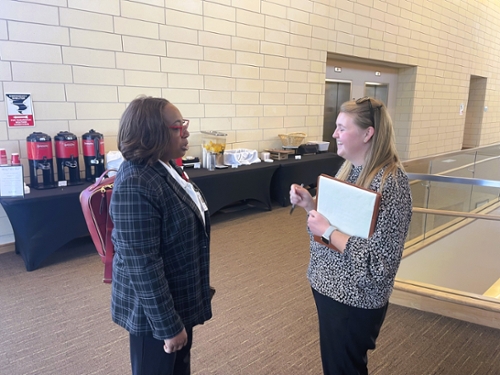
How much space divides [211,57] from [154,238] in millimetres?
4171

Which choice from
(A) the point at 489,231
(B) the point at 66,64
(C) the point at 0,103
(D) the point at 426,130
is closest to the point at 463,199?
(A) the point at 489,231

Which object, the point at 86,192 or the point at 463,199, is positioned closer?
the point at 86,192

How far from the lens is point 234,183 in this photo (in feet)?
15.2

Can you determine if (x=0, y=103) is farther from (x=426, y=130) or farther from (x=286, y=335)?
(x=426, y=130)

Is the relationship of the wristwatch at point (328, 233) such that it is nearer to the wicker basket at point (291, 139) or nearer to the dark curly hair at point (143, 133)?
the dark curly hair at point (143, 133)

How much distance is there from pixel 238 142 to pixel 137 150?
428 cm

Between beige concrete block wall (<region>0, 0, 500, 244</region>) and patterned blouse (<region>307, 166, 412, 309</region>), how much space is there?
3444mm

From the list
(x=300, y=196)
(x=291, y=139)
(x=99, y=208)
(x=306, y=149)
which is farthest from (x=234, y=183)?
(x=300, y=196)

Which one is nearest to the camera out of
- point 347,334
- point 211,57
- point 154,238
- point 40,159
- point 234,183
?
point 154,238

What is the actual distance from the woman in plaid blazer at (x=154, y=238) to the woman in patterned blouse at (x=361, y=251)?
0.48 m

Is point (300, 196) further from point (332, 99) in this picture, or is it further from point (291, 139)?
point (332, 99)

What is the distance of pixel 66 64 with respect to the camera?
3742 mm

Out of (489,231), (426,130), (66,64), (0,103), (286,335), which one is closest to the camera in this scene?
(286,335)

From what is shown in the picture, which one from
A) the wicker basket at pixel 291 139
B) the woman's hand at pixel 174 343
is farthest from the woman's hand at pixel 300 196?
the wicker basket at pixel 291 139
